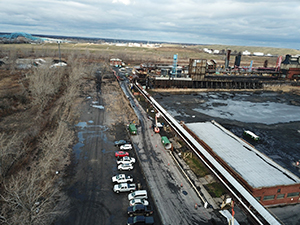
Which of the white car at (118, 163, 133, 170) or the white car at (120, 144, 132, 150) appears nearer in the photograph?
the white car at (118, 163, 133, 170)

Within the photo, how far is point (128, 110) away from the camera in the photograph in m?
47.0

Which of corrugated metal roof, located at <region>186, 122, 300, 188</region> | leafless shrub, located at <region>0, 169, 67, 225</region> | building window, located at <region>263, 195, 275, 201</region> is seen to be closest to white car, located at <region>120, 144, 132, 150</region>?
leafless shrub, located at <region>0, 169, 67, 225</region>

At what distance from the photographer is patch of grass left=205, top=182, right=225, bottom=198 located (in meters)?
21.6

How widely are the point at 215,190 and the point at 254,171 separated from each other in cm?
505

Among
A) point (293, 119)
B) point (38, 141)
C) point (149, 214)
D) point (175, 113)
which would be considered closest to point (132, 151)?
point (149, 214)

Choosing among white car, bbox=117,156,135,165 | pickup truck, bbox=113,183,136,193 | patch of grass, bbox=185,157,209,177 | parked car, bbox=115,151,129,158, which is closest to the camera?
pickup truck, bbox=113,183,136,193

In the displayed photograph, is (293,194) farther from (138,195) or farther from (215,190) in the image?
(138,195)

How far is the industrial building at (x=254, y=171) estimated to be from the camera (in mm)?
19609

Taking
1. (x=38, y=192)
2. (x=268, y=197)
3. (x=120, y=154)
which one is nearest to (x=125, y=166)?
(x=120, y=154)

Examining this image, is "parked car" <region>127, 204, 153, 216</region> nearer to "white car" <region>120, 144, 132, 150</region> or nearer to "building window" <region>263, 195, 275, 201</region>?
"white car" <region>120, 144, 132, 150</region>

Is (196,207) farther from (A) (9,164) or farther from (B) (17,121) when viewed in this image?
(B) (17,121)

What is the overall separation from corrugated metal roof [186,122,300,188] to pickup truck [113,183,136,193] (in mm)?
12098

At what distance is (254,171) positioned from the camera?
71.6 ft

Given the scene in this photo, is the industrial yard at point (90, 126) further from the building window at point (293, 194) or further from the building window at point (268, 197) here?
the building window at point (293, 194)
